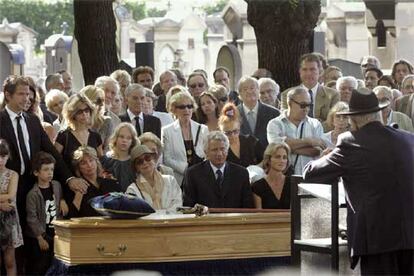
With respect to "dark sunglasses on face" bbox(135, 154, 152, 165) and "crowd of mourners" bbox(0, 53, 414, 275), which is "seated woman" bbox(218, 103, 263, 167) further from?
"dark sunglasses on face" bbox(135, 154, 152, 165)

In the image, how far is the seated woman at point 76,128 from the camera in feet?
46.9

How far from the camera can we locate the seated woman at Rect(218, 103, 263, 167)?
14.9 m

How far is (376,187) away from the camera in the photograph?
10.9 m

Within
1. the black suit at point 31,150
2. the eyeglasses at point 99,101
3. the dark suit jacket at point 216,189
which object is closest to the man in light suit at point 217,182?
the dark suit jacket at point 216,189

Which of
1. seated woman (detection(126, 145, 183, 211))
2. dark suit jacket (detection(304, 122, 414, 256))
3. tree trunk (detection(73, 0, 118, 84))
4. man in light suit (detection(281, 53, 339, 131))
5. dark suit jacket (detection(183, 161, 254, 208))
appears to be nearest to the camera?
dark suit jacket (detection(304, 122, 414, 256))

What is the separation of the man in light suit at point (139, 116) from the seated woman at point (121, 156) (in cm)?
129

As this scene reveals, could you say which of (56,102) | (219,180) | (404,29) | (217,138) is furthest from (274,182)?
(404,29)

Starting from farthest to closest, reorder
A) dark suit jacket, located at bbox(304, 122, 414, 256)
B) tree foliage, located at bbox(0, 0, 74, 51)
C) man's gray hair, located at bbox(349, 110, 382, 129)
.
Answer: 1. tree foliage, located at bbox(0, 0, 74, 51)
2. man's gray hair, located at bbox(349, 110, 382, 129)
3. dark suit jacket, located at bbox(304, 122, 414, 256)

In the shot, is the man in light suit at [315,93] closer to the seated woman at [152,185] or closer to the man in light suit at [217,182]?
the man in light suit at [217,182]

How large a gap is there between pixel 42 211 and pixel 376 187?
3870mm

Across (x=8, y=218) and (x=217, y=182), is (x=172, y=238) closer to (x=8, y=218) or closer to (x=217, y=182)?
(x=217, y=182)

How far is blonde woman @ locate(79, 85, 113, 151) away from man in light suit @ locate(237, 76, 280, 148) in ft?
4.48

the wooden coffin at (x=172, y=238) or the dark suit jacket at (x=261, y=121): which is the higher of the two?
the dark suit jacket at (x=261, y=121)

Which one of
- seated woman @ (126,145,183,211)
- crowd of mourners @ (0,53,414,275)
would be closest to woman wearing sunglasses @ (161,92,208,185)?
crowd of mourners @ (0,53,414,275)
